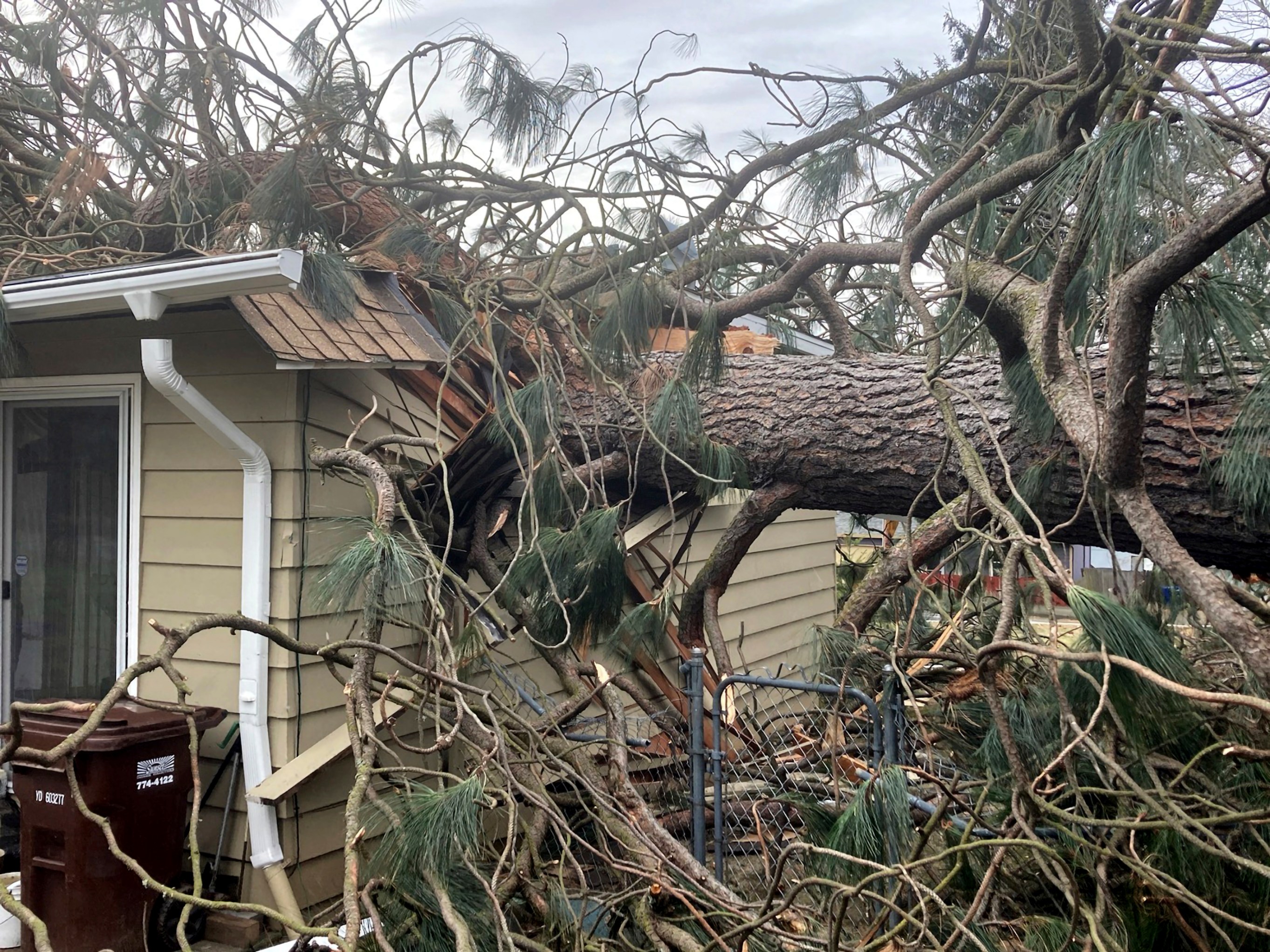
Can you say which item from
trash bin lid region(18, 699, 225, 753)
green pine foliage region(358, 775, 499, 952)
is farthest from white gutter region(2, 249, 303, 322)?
green pine foliage region(358, 775, 499, 952)

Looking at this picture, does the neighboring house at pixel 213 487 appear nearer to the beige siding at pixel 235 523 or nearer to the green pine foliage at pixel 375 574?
the beige siding at pixel 235 523

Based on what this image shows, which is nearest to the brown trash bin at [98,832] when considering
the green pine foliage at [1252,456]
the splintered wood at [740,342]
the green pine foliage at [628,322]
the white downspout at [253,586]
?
the white downspout at [253,586]

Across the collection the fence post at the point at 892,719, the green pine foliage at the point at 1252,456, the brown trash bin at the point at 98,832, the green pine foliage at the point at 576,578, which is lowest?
the brown trash bin at the point at 98,832

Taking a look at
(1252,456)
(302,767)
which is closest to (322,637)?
(302,767)

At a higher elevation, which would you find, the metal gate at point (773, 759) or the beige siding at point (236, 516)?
the beige siding at point (236, 516)

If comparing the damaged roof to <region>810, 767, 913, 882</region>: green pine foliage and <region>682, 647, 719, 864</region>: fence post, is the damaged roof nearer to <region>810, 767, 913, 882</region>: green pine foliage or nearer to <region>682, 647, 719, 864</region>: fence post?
<region>682, 647, 719, 864</region>: fence post

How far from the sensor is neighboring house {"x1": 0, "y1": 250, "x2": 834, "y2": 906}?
3.50m

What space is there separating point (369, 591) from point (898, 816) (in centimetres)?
156

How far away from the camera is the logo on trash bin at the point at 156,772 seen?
3.32 metres

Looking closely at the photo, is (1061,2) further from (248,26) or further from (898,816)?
(248,26)

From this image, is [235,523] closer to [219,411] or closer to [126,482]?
[219,411]

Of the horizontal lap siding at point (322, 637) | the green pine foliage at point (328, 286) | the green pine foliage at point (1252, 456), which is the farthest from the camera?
the horizontal lap siding at point (322, 637)

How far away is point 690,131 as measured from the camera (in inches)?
167

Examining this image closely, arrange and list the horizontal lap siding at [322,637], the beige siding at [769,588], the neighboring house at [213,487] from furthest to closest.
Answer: the beige siding at [769,588]
the horizontal lap siding at [322,637]
the neighboring house at [213,487]
